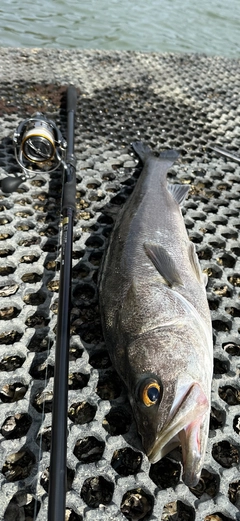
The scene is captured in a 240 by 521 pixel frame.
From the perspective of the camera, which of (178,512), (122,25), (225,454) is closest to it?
(178,512)

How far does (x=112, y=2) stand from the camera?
1438cm

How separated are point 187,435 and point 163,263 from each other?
3.87 feet

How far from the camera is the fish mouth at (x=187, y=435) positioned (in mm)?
1895

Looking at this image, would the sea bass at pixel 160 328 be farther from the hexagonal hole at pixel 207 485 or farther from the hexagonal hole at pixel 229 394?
the hexagonal hole at pixel 229 394

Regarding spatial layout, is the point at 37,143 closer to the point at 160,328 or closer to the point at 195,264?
the point at 195,264

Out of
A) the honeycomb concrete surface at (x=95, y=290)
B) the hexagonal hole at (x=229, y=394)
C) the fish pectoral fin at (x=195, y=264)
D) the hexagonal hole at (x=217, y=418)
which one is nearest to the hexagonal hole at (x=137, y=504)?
the honeycomb concrete surface at (x=95, y=290)

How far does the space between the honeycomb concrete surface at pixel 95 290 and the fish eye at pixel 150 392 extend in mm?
299

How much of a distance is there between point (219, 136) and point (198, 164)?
2.83ft

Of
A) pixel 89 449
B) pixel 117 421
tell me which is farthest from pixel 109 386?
pixel 89 449

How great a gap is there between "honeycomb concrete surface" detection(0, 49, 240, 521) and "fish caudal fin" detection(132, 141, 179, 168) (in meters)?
0.13

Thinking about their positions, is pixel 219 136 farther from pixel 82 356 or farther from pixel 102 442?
pixel 102 442

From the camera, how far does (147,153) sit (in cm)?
445

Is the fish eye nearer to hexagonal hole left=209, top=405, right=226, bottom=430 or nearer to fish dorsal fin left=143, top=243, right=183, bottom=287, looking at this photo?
hexagonal hole left=209, top=405, right=226, bottom=430

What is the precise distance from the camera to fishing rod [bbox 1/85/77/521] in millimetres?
1727
